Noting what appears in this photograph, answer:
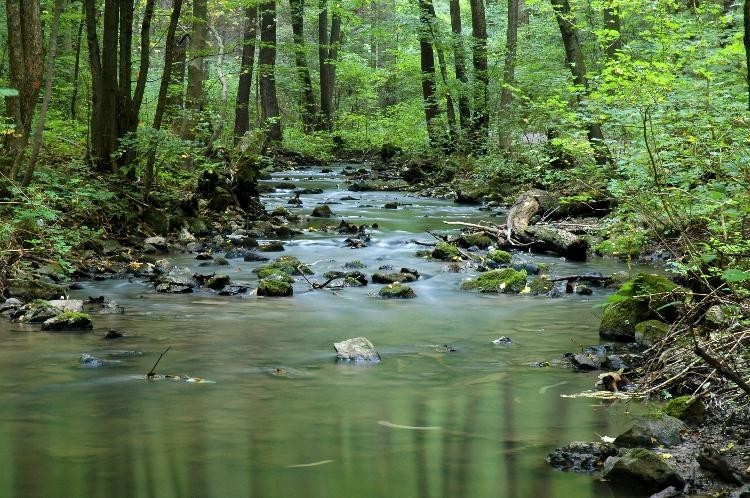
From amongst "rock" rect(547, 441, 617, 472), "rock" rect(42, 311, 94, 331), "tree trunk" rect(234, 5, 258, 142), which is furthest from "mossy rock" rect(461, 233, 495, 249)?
"tree trunk" rect(234, 5, 258, 142)

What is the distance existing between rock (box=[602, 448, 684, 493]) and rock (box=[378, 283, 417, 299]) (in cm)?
569

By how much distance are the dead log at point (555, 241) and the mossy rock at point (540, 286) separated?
244cm

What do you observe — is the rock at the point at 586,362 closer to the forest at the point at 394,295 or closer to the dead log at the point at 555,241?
the forest at the point at 394,295

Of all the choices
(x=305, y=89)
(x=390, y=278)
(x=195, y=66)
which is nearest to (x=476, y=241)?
(x=390, y=278)

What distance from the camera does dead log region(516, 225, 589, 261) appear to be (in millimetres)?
12127

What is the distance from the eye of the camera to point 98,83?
12930mm

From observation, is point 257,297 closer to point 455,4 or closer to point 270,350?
point 270,350

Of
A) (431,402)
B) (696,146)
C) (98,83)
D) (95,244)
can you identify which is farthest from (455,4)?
(431,402)

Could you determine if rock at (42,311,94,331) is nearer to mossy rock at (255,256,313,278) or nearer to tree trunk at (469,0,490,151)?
mossy rock at (255,256,313,278)

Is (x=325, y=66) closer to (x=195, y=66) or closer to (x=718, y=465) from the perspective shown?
(x=195, y=66)

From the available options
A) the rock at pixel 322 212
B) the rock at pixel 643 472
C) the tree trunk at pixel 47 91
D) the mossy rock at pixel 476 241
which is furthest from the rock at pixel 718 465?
the rock at pixel 322 212

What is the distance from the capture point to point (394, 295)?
9508mm

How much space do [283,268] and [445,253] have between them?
2.67m

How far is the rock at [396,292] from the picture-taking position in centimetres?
949
